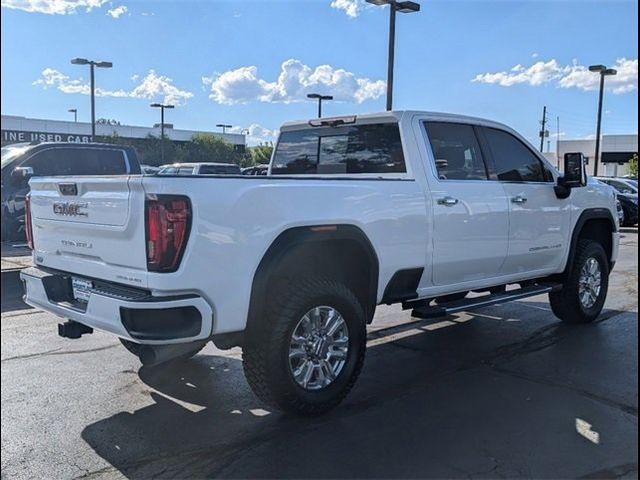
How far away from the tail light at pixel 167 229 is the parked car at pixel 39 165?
26.2 feet

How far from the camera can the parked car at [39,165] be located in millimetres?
10523

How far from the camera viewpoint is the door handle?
16.0ft

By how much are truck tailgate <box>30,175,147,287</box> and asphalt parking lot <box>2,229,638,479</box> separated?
978 mm

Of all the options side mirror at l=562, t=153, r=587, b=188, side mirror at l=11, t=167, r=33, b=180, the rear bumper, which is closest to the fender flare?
side mirror at l=562, t=153, r=587, b=188

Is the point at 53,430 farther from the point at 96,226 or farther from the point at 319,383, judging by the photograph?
the point at 319,383

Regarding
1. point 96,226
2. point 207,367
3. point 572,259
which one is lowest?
point 207,367

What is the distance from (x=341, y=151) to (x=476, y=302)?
5.86 ft

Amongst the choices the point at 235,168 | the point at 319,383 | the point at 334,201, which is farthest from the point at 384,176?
the point at 235,168

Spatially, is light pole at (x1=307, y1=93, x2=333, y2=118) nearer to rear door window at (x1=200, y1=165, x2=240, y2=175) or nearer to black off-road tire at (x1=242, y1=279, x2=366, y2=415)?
Result: rear door window at (x1=200, y1=165, x2=240, y2=175)

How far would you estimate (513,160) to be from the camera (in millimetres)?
5926

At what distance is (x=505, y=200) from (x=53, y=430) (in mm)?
4006

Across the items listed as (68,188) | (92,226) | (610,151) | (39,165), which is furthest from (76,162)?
(610,151)

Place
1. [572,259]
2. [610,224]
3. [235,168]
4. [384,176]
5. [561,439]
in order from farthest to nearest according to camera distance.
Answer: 1. [235,168]
2. [610,224]
3. [572,259]
4. [384,176]
5. [561,439]

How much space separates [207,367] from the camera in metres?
5.21
